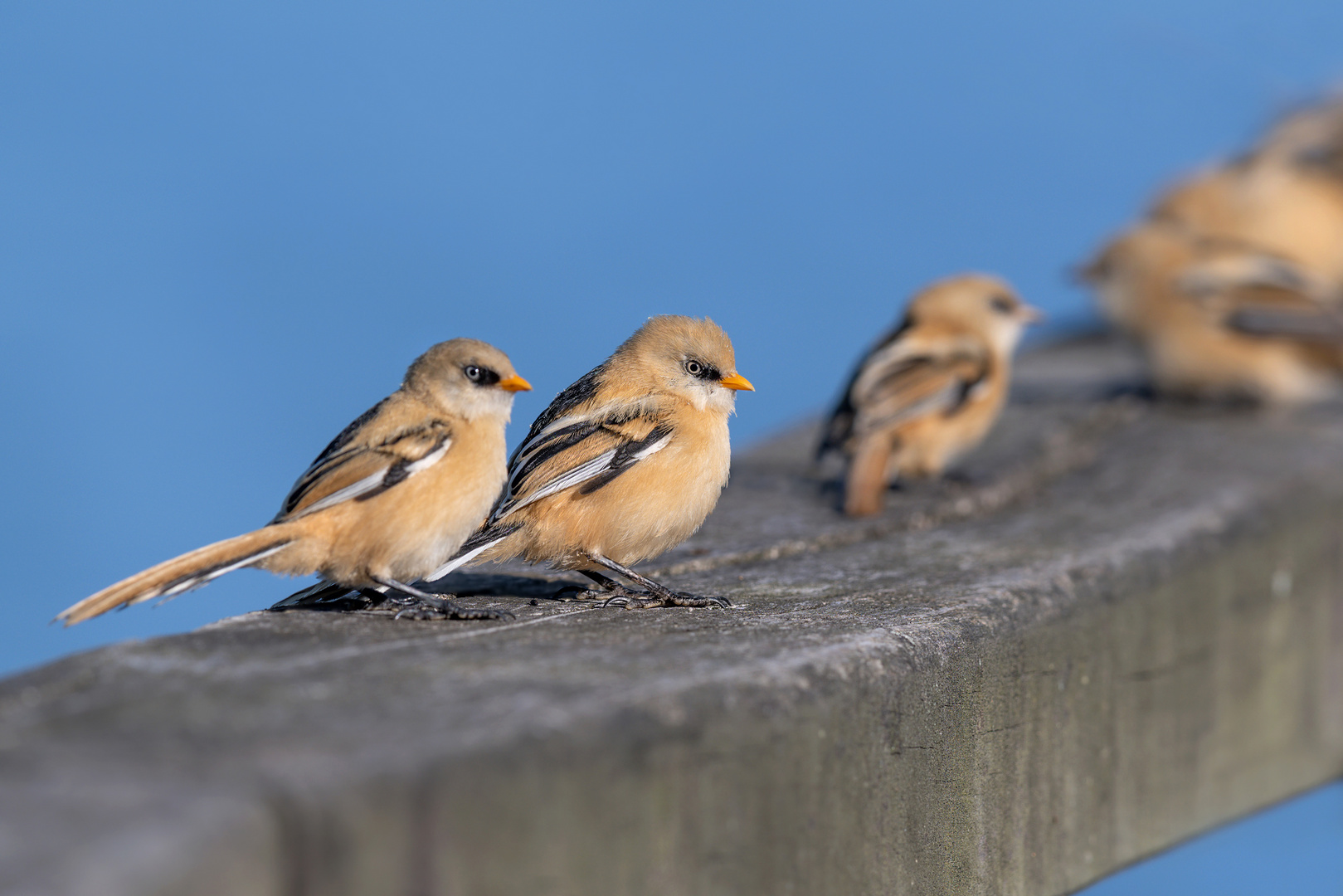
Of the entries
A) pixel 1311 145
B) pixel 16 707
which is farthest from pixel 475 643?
pixel 1311 145

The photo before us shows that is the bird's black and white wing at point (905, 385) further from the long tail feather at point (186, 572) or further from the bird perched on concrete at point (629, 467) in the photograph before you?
the long tail feather at point (186, 572)

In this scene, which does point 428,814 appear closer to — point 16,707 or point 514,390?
point 16,707

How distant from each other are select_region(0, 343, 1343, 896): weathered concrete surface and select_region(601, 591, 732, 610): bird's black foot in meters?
0.07

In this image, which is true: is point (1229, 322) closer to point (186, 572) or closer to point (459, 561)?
point (459, 561)

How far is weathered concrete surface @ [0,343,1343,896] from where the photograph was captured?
6.40 feet

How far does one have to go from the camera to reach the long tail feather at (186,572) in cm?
280

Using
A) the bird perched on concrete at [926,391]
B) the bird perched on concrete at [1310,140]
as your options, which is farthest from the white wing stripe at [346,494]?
the bird perched on concrete at [1310,140]

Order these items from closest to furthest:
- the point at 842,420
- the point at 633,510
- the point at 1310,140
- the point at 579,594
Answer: the point at 633,510 < the point at 579,594 < the point at 842,420 < the point at 1310,140

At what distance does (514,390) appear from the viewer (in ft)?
11.2

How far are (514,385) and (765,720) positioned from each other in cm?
120

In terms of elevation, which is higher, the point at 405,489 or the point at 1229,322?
the point at 1229,322

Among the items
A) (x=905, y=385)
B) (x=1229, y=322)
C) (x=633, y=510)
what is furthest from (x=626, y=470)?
(x=1229, y=322)

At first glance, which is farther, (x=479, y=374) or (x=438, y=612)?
(x=479, y=374)

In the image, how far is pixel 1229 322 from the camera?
7820 millimetres
